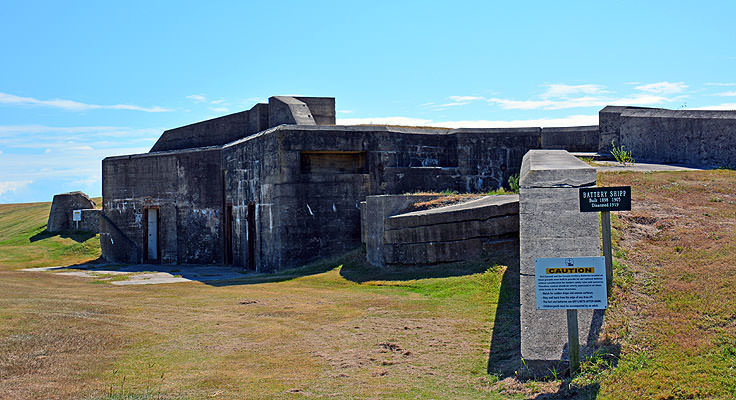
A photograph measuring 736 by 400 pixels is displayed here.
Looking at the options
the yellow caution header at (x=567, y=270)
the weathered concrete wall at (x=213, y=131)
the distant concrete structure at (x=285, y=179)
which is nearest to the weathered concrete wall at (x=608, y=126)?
the distant concrete structure at (x=285, y=179)

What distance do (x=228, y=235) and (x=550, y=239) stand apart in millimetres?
13563

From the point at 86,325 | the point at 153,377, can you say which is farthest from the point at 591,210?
the point at 86,325

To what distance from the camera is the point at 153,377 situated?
5816 mm

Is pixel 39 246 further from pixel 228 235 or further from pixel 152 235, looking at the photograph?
pixel 228 235

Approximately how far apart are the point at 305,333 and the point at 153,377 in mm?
2077

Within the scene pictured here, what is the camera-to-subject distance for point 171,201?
1958cm

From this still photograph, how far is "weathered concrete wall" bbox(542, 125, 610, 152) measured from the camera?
57.5 ft

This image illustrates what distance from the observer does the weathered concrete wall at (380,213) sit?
12.0 metres

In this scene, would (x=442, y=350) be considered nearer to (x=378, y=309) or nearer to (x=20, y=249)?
(x=378, y=309)

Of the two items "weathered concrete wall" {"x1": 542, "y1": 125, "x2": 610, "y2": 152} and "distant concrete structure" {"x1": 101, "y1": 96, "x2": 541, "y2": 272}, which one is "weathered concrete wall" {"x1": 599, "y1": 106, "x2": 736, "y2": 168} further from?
"distant concrete structure" {"x1": 101, "y1": 96, "x2": 541, "y2": 272}

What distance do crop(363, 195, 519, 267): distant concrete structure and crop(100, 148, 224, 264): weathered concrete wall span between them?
8093 mm

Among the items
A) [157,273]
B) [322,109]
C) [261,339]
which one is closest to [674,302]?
[261,339]

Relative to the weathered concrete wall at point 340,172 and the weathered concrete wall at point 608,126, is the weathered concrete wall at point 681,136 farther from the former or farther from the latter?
the weathered concrete wall at point 340,172

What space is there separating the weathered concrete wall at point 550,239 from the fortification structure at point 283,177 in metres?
7.66
